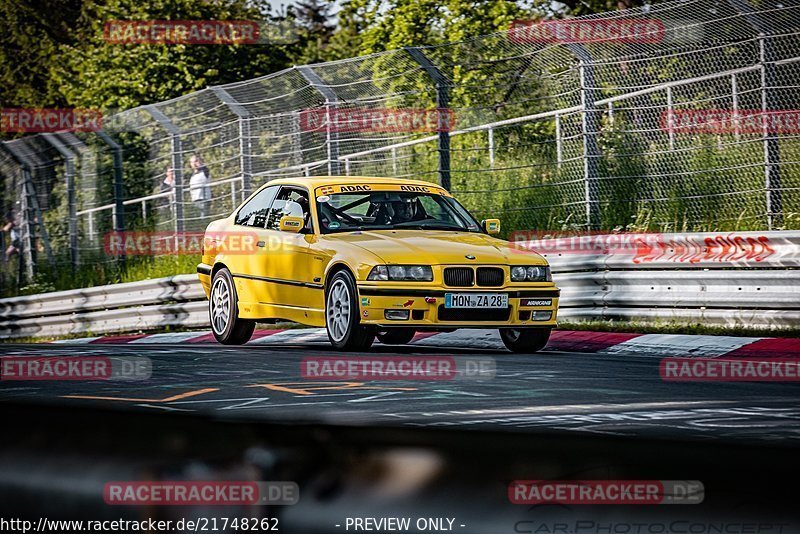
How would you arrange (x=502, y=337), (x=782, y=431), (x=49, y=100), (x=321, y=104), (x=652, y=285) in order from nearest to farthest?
(x=782, y=431) → (x=502, y=337) → (x=652, y=285) → (x=321, y=104) → (x=49, y=100)

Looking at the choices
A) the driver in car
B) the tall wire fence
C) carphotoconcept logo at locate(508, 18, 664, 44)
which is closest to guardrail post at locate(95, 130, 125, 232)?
the tall wire fence

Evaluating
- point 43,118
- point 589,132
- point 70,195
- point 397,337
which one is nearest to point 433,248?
point 397,337

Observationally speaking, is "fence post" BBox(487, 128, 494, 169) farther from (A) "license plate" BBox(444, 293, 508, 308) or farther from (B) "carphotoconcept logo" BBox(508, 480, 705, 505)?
(B) "carphotoconcept logo" BBox(508, 480, 705, 505)

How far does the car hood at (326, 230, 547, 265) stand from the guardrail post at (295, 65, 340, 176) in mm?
5093

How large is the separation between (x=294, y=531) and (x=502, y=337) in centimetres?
733

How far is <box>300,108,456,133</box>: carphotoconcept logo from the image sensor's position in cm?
1545

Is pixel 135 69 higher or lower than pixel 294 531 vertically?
higher

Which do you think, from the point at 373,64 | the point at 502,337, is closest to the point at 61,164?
the point at 373,64

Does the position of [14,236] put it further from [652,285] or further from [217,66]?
[652,285]

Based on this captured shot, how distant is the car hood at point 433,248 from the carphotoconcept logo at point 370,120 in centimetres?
465

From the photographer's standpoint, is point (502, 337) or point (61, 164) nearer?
point (502, 337)

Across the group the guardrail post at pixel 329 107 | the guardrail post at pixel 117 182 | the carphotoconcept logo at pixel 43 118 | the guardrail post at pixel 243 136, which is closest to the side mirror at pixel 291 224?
the guardrail post at pixel 329 107

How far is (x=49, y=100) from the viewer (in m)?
39.3

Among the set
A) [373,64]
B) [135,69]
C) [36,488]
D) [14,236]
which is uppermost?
[135,69]
